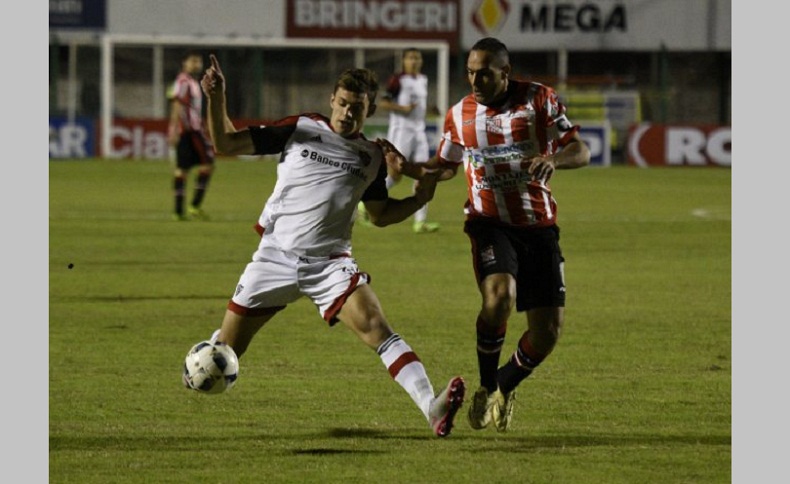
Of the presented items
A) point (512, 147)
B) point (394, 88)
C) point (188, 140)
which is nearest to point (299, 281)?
point (512, 147)

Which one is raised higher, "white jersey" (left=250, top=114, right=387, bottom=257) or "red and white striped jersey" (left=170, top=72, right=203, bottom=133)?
"red and white striped jersey" (left=170, top=72, right=203, bottom=133)

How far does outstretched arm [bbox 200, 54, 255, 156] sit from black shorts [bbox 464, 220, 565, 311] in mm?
1460

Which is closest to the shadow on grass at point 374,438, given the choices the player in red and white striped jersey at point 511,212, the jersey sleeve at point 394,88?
the player in red and white striped jersey at point 511,212

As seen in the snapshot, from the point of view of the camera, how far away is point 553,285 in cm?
807

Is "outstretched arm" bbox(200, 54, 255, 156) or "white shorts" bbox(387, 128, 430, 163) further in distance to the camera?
"white shorts" bbox(387, 128, 430, 163)

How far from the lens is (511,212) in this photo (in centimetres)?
819

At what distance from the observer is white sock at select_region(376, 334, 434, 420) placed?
286 inches

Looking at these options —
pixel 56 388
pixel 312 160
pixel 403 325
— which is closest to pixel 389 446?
pixel 312 160

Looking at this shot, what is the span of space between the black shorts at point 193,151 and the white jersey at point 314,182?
13.3m

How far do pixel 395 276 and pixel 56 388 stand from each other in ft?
21.5

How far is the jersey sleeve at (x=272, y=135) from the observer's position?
24.8 feet

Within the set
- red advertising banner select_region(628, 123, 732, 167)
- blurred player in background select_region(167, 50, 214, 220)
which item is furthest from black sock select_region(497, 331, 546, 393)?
red advertising banner select_region(628, 123, 732, 167)

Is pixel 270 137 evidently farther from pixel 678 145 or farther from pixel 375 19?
pixel 375 19

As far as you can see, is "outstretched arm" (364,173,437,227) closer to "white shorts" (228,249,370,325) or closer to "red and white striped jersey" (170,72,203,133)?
"white shorts" (228,249,370,325)
